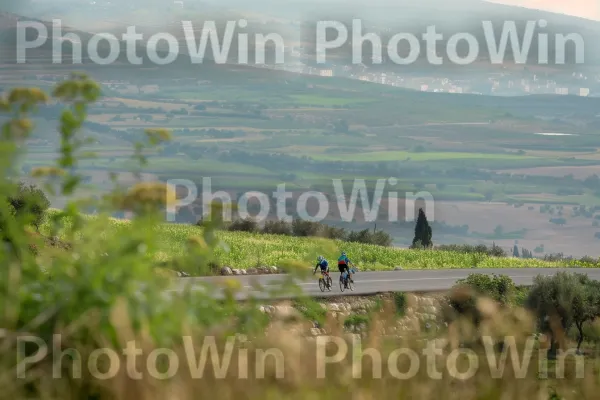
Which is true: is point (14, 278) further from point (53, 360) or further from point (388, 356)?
point (388, 356)

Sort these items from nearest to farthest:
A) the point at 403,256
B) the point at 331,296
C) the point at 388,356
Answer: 1. the point at 388,356
2. the point at 331,296
3. the point at 403,256

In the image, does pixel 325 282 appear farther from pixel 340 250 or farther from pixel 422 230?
pixel 422 230

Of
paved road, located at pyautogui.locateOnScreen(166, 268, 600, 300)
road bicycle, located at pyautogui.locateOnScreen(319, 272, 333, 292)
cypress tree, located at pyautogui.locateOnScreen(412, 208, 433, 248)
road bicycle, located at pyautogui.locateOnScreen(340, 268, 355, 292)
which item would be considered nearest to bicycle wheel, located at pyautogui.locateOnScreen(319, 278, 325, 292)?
road bicycle, located at pyautogui.locateOnScreen(319, 272, 333, 292)

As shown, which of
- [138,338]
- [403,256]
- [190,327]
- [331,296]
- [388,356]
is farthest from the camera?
[403,256]

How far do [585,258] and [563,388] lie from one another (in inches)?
1627

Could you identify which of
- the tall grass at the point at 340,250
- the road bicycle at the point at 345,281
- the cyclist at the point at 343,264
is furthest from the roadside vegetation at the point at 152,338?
the tall grass at the point at 340,250

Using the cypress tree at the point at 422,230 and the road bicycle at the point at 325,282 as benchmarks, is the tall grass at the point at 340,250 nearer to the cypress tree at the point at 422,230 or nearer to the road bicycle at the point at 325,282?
the road bicycle at the point at 325,282

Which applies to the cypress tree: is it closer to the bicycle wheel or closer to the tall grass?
the tall grass

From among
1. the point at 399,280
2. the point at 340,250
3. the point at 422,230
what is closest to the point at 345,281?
the point at 399,280

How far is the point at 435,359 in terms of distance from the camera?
19.9 ft

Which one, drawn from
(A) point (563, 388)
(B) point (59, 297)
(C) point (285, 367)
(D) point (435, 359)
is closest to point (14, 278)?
(B) point (59, 297)
